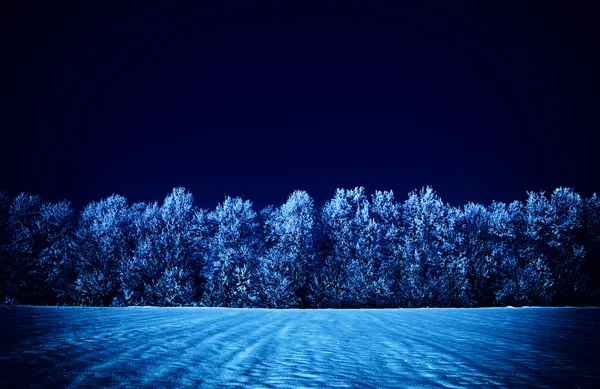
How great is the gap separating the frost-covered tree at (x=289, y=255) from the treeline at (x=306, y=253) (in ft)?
0.38

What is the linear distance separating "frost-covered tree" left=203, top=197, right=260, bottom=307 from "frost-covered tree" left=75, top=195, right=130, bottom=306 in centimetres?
909

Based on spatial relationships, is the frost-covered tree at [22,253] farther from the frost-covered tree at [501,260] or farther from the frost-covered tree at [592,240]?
the frost-covered tree at [592,240]

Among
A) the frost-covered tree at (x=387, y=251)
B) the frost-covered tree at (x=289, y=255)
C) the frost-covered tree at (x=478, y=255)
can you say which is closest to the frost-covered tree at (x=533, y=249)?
the frost-covered tree at (x=478, y=255)

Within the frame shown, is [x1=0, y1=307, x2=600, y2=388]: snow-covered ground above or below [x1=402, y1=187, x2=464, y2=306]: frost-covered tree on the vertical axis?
below

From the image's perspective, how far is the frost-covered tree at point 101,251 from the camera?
30750 mm

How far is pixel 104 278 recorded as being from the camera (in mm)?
31156

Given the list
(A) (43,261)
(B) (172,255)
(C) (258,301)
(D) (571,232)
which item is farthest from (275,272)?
(D) (571,232)

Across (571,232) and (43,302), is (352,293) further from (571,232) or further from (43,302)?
(43,302)

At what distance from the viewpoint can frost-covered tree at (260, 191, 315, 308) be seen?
30891 mm

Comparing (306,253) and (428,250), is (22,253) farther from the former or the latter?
(428,250)

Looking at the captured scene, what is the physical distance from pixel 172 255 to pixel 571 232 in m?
43.4

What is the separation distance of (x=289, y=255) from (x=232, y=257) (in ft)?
19.7

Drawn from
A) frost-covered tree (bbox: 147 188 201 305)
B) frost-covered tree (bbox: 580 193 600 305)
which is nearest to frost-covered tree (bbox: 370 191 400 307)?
frost-covered tree (bbox: 147 188 201 305)

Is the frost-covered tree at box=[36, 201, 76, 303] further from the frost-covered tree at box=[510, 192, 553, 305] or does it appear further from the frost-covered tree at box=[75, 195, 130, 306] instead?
the frost-covered tree at box=[510, 192, 553, 305]
